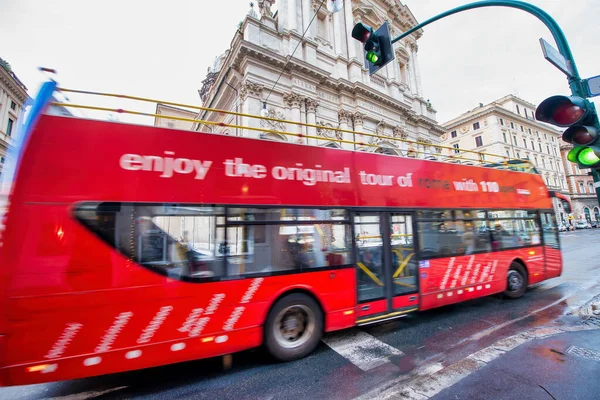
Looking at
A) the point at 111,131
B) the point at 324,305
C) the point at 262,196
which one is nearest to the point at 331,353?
the point at 324,305

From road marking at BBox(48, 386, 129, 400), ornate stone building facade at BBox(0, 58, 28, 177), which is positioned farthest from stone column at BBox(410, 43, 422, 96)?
ornate stone building facade at BBox(0, 58, 28, 177)

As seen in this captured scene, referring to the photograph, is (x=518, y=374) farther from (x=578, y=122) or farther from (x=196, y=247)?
(x=196, y=247)

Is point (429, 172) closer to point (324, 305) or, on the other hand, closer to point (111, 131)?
point (324, 305)

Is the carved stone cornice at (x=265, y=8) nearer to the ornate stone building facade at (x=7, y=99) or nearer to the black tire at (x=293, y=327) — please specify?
the black tire at (x=293, y=327)

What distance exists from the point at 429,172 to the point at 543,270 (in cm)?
483

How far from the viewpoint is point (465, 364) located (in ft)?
11.8

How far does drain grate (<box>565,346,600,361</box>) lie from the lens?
365 centimetres

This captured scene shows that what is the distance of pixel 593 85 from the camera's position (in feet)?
11.3

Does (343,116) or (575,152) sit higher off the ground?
(343,116)

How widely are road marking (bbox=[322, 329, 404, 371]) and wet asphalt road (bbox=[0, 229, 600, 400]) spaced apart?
5 cm

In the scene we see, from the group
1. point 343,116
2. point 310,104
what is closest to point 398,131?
point 343,116

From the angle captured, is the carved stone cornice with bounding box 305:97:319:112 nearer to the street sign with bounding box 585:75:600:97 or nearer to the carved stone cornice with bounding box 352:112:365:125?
the carved stone cornice with bounding box 352:112:365:125

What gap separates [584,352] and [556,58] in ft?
13.7

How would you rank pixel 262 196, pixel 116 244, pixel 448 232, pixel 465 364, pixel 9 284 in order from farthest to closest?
pixel 448 232, pixel 262 196, pixel 465 364, pixel 116 244, pixel 9 284
